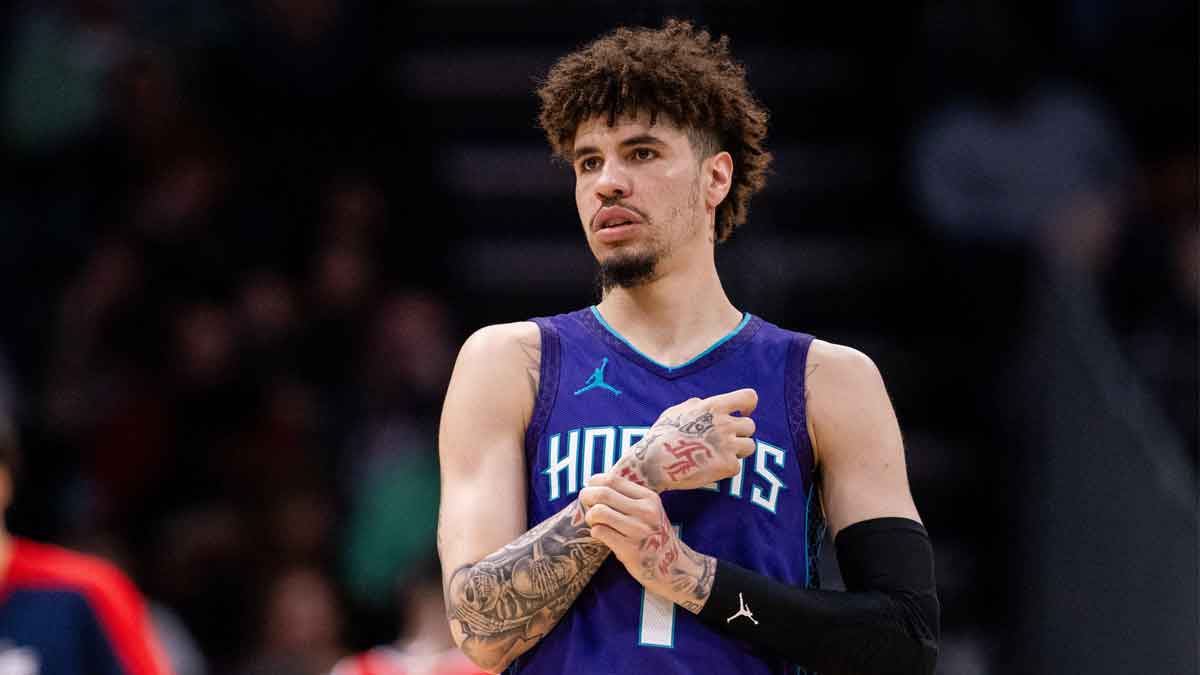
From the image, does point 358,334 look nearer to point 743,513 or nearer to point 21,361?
point 21,361

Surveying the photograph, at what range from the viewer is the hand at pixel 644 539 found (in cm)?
329

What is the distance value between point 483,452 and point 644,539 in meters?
0.43

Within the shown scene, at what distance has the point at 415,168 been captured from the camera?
937 cm

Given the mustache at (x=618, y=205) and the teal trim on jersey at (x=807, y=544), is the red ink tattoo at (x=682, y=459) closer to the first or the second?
the teal trim on jersey at (x=807, y=544)

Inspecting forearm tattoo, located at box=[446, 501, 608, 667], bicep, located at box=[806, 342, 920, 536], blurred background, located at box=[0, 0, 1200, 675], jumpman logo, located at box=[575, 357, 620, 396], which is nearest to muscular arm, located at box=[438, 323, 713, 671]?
forearm tattoo, located at box=[446, 501, 608, 667]

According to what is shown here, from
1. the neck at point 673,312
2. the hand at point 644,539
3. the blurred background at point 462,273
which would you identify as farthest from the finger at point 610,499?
the blurred background at point 462,273

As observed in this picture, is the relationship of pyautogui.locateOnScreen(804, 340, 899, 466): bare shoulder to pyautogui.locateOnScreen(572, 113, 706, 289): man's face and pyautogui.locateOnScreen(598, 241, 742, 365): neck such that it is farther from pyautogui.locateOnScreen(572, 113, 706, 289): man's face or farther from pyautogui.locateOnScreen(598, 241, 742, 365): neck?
pyautogui.locateOnScreen(572, 113, 706, 289): man's face

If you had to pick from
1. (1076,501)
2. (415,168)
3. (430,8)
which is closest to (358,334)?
(415,168)

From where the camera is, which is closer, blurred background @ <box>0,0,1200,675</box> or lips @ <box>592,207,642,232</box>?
lips @ <box>592,207,642,232</box>

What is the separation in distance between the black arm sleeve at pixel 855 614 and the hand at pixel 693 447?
184mm

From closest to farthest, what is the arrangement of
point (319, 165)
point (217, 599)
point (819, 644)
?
1. point (819, 644)
2. point (217, 599)
3. point (319, 165)

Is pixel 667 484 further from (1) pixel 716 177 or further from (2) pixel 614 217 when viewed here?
(1) pixel 716 177

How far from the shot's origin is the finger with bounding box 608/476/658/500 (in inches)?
130

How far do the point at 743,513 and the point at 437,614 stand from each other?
12.4ft
